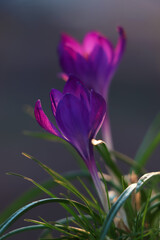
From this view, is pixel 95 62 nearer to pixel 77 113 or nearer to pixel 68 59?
pixel 68 59

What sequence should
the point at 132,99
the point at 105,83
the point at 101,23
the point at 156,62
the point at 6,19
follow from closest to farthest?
1. the point at 105,83
2. the point at 132,99
3. the point at 156,62
4. the point at 6,19
5. the point at 101,23

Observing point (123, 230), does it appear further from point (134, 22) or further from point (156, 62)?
point (134, 22)

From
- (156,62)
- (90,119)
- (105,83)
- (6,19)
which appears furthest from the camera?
(6,19)

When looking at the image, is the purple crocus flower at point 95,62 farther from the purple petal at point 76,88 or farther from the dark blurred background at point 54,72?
the dark blurred background at point 54,72

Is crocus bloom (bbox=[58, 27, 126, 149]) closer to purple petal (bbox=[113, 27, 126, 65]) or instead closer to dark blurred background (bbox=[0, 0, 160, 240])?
purple petal (bbox=[113, 27, 126, 65])

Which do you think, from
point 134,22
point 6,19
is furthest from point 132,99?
point 6,19

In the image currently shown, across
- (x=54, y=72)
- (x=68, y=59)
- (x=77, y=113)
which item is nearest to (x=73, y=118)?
(x=77, y=113)

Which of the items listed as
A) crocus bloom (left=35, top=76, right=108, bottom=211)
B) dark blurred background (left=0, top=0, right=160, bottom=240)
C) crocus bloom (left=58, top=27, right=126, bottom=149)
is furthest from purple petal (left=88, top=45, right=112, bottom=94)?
dark blurred background (left=0, top=0, right=160, bottom=240)

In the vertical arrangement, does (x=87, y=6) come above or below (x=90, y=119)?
above
